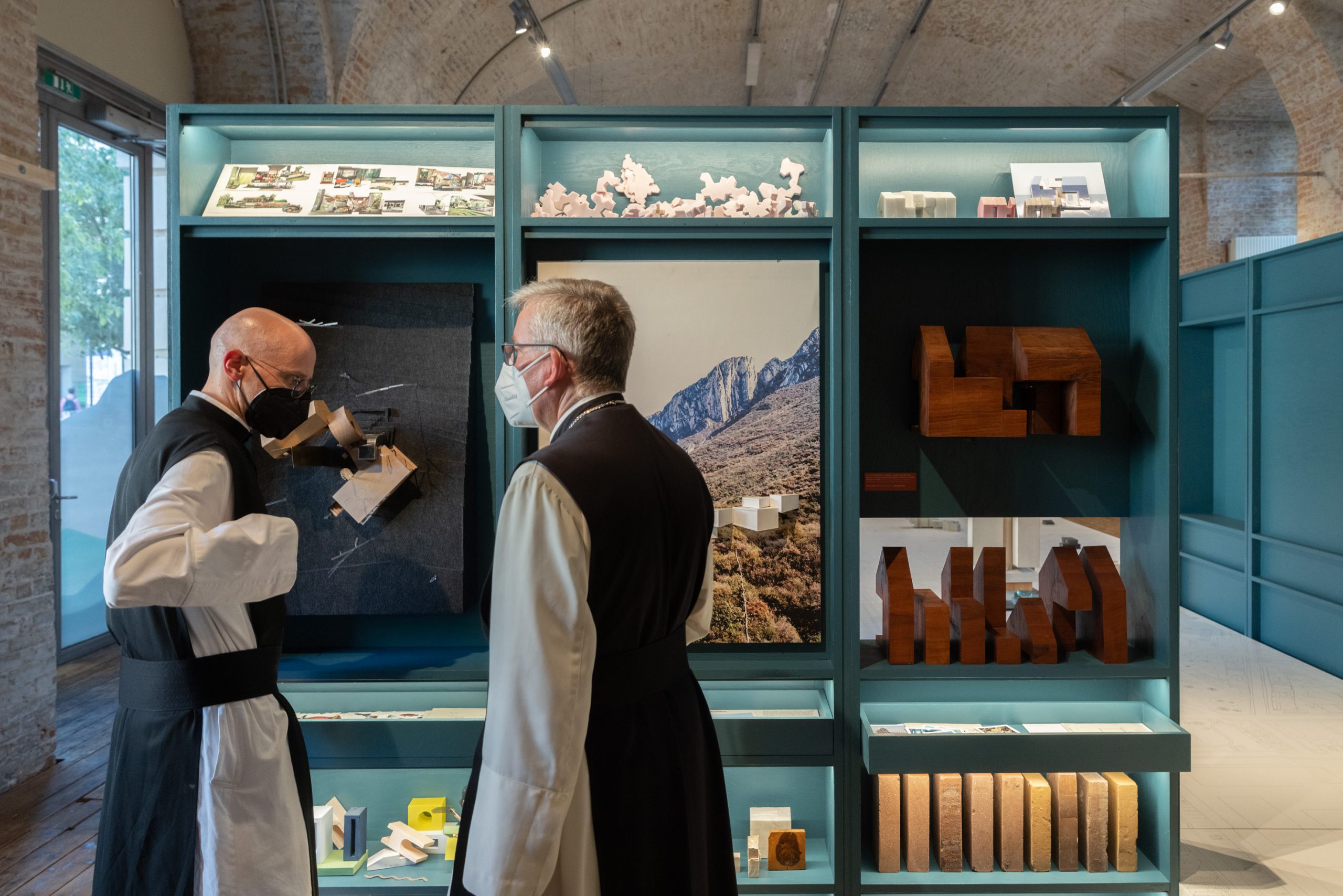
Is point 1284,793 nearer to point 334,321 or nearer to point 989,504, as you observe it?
point 989,504

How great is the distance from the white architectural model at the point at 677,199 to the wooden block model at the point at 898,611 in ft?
3.97

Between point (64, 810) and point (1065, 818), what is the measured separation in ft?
12.9

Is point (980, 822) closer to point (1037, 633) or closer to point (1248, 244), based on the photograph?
point (1037, 633)

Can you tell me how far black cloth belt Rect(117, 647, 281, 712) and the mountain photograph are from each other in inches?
56.1

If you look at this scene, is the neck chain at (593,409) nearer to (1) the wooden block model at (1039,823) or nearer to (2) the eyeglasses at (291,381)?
(2) the eyeglasses at (291,381)

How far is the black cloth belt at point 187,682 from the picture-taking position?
198 centimetres

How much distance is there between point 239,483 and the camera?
2062 millimetres

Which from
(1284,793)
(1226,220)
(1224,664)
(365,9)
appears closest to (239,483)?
(1284,793)

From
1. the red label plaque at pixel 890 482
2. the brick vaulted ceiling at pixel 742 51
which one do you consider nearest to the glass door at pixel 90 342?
the brick vaulted ceiling at pixel 742 51

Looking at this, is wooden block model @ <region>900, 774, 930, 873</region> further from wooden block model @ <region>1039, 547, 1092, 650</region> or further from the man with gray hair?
the man with gray hair

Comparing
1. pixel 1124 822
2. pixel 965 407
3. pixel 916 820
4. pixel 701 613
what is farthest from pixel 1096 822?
pixel 701 613

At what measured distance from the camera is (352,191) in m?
2.85

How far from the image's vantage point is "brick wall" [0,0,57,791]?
382 cm

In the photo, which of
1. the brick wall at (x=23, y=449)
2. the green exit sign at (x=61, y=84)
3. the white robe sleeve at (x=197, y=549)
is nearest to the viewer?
the white robe sleeve at (x=197, y=549)
